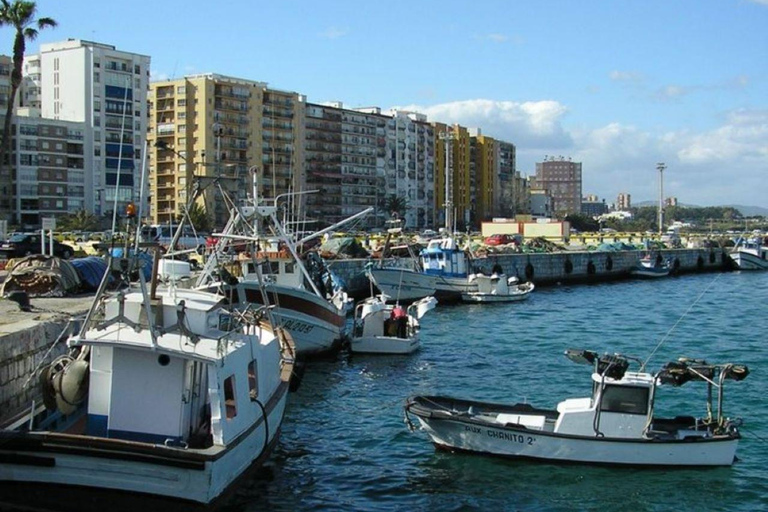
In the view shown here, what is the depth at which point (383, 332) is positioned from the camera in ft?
107

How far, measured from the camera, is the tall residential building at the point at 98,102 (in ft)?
364

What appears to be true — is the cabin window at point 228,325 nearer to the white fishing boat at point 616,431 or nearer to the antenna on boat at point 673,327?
the white fishing boat at point 616,431

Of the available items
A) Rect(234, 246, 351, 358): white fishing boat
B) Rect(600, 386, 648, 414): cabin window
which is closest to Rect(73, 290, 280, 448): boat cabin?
Rect(600, 386, 648, 414): cabin window

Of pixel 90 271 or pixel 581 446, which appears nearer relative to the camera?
pixel 581 446

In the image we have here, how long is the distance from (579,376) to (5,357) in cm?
1691

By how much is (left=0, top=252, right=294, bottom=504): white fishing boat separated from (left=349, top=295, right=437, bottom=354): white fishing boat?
51.3 ft

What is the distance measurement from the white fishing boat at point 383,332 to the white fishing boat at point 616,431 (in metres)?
12.8

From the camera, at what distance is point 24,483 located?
1351 cm

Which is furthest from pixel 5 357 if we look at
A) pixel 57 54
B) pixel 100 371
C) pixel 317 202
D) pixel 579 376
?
pixel 317 202

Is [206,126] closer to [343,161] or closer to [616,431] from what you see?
[343,161]

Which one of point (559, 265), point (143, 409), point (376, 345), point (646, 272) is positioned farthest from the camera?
point (646, 272)

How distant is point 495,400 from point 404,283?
87.1 feet

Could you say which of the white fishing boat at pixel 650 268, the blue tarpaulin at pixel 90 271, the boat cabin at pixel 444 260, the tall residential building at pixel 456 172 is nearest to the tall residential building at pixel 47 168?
the boat cabin at pixel 444 260

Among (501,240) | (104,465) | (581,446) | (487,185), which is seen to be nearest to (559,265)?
(501,240)
